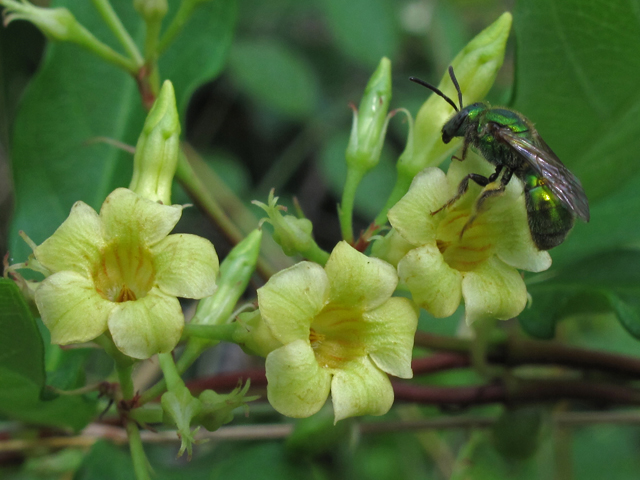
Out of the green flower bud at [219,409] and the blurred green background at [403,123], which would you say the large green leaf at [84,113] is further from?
the green flower bud at [219,409]

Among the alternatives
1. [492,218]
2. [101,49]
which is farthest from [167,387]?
[101,49]

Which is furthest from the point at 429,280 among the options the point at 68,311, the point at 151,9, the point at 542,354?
the point at 151,9

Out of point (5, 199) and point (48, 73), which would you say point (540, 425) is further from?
point (5, 199)

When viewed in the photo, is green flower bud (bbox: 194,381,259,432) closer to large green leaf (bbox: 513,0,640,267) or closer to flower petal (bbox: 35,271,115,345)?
flower petal (bbox: 35,271,115,345)

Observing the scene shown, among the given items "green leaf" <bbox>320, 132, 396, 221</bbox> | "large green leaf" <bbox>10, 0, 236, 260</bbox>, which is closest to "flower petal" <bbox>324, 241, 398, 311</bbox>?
"large green leaf" <bbox>10, 0, 236, 260</bbox>

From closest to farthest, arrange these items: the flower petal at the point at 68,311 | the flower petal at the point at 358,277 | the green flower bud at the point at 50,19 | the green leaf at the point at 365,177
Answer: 1. the flower petal at the point at 68,311
2. the flower petal at the point at 358,277
3. the green flower bud at the point at 50,19
4. the green leaf at the point at 365,177

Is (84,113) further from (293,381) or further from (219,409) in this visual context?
(293,381)

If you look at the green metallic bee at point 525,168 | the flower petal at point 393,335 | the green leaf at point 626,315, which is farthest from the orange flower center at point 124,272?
the green leaf at point 626,315
